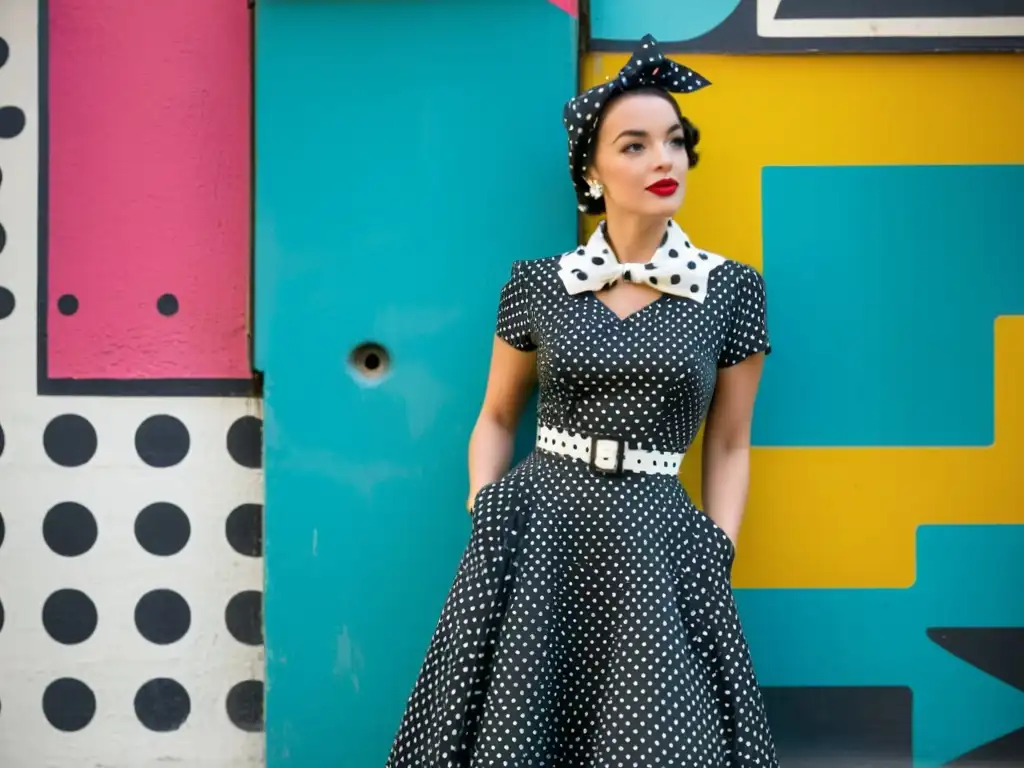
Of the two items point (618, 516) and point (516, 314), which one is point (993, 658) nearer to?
point (618, 516)

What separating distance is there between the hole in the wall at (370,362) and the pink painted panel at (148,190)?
0.29 meters

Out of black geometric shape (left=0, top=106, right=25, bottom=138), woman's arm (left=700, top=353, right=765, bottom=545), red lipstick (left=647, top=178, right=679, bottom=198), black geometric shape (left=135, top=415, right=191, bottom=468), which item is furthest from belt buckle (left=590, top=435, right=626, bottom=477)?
black geometric shape (left=0, top=106, right=25, bottom=138)

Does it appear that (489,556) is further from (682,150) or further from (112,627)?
(112,627)

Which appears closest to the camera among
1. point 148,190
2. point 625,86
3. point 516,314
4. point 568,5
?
point 625,86

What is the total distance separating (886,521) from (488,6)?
4.79 feet

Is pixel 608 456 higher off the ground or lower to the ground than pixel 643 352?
lower

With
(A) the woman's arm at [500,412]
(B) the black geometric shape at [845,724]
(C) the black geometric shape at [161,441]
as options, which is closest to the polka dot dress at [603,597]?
(A) the woman's arm at [500,412]

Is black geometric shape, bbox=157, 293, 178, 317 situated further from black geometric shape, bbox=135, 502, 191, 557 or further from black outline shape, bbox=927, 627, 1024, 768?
black outline shape, bbox=927, 627, 1024, 768

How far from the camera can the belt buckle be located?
2.22 m

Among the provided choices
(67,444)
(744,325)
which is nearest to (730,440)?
(744,325)

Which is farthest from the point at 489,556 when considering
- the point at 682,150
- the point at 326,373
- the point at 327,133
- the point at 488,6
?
the point at 488,6

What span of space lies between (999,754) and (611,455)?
1.24m

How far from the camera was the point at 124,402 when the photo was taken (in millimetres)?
2787

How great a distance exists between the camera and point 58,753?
280 cm
